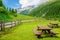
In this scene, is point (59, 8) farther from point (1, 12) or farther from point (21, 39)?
point (21, 39)

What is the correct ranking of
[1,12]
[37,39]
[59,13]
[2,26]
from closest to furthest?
[37,39], [2,26], [1,12], [59,13]

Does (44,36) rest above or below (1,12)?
below

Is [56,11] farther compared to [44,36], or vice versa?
[56,11]

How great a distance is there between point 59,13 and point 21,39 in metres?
155

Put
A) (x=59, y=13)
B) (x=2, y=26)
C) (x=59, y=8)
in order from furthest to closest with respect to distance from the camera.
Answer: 1. (x=59, y=8)
2. (x=59, y=13)
3. (x=2, y=26)

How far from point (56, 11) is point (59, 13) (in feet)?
25.5

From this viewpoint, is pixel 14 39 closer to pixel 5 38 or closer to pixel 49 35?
pixel 5 38

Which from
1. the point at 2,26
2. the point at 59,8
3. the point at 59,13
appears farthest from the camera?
the point at 59,8

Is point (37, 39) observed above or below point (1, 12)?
below

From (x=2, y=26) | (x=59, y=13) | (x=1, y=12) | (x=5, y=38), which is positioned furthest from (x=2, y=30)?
(x=59, y=13)

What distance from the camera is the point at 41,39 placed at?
758 inches

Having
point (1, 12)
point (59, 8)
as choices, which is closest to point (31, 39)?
point (1, 12)

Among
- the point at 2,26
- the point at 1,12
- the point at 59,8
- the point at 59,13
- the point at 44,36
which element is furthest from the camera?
the point at 59,8

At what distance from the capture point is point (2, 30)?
2489 cm
